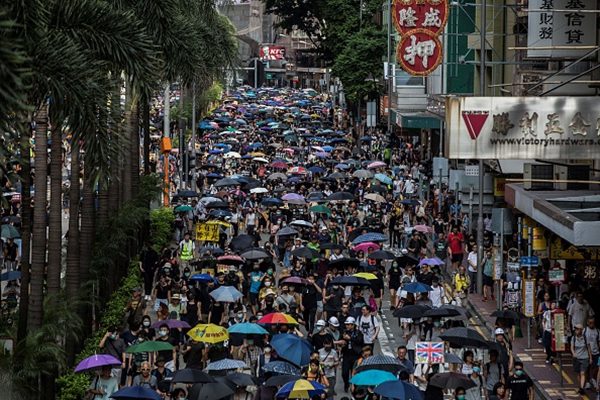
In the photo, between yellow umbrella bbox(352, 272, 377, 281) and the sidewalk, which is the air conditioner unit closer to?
the sidewalk

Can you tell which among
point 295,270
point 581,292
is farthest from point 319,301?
point 581,292

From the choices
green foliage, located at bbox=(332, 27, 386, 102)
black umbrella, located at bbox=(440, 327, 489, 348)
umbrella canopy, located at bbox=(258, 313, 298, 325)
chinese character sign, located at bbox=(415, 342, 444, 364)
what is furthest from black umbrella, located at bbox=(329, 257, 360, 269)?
green foliage, located at bbox=(332, 27, 386, 102)

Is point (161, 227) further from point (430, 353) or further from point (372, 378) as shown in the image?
point (372, 378)

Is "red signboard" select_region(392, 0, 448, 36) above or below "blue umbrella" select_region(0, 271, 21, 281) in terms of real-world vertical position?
above

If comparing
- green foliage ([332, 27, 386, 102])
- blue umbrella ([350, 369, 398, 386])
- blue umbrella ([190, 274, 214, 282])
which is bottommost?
blue umbrella ([190, 274, 214, 282])

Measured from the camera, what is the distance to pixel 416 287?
2881 cm

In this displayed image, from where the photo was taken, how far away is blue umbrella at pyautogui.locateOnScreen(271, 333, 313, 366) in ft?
73.8

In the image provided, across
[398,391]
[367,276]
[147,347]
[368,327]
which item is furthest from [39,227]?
[398,391]

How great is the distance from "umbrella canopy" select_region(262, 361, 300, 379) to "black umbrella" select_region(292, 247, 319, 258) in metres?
12.2

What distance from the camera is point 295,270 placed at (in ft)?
108

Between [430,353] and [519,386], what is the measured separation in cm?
169

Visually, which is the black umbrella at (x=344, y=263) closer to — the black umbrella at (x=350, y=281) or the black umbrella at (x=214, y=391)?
→ the black umbrella at (x=350, y=281)

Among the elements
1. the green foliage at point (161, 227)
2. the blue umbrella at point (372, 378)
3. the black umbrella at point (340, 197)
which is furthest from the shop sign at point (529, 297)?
the black umbrella at point (340, 197)

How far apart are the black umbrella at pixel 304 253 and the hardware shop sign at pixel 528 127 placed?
29.2 feet
